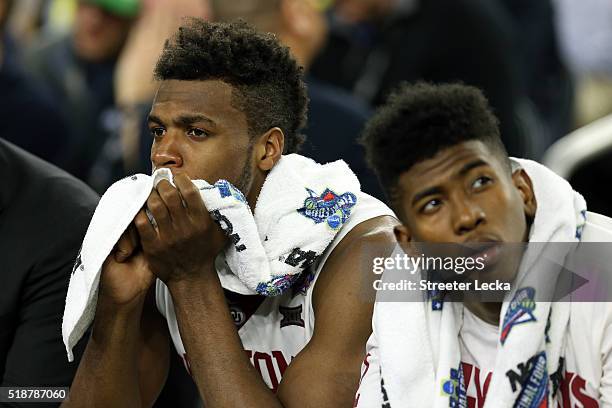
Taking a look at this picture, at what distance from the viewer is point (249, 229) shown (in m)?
2.95

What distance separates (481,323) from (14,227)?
132 cm

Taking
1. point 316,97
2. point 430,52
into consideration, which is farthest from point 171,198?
point 430,52

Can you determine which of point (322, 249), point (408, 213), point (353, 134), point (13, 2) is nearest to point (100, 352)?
point (322, 249)

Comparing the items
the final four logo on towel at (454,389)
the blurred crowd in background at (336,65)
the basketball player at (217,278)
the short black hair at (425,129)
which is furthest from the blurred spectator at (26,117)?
the final four logo on towel at (454,389)

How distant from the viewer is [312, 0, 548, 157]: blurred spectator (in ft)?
17.4

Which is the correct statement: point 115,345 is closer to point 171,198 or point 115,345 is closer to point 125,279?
point 125,279

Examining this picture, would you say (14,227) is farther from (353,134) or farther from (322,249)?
(353,134)

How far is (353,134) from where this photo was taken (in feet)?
15.0

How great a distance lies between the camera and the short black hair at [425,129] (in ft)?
9.04

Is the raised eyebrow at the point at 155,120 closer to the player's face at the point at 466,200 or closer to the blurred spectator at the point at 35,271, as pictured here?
the blurred spectator at the point at 35,271

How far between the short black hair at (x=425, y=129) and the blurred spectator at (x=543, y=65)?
12.2 ft

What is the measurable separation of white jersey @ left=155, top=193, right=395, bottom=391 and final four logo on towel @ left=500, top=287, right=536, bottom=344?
59 cm

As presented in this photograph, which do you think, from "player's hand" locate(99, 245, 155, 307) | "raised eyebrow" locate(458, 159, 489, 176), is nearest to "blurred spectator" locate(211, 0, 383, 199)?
"player's hand" locate(99, 245, 155, 307)

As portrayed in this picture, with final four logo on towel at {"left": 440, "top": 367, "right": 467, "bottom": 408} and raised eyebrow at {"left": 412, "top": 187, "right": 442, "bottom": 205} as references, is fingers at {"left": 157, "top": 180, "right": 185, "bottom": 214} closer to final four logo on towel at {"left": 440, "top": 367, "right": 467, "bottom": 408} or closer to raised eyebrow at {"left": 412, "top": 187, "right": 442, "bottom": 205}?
raised eyebrow at {"left": 412, "top": 187, "right": 442, "bottom": 205}
